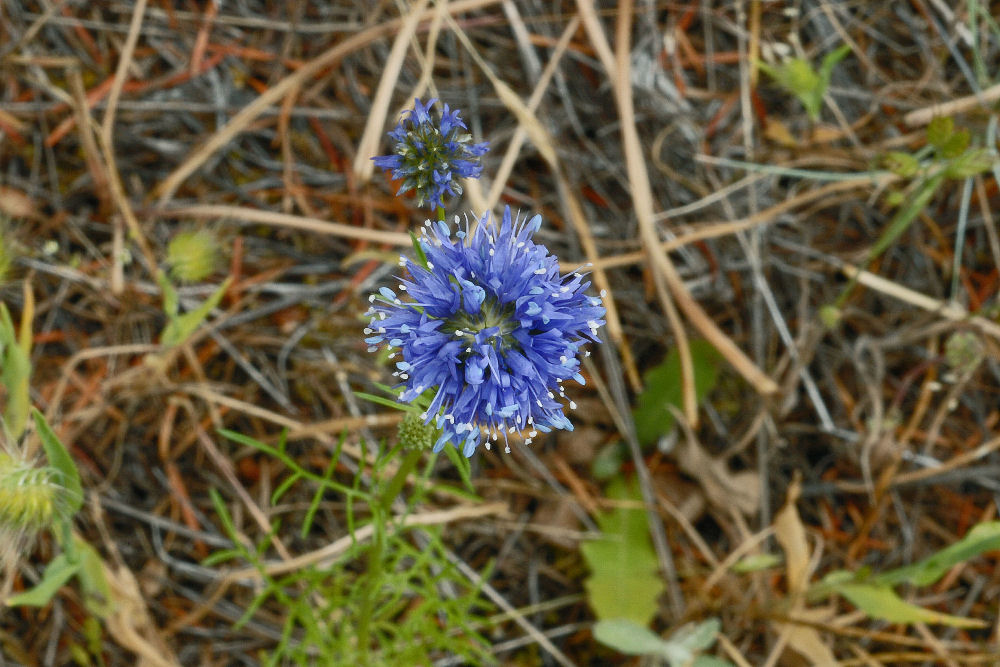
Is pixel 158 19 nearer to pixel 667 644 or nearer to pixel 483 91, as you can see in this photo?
pixel 483 91

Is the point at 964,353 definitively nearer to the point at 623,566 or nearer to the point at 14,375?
the point at 623,566

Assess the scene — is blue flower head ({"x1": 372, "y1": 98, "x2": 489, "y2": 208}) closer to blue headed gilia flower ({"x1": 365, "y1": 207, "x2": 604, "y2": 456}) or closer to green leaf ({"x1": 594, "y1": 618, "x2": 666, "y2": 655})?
blue headed gilia flower ({"x1": 365, "y1": 207, "x2": 604, "y2": 456})

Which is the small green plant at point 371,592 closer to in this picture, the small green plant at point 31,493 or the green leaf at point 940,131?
the small green plant at point 31,493

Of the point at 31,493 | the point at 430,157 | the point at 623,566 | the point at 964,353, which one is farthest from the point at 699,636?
the point at 31,493

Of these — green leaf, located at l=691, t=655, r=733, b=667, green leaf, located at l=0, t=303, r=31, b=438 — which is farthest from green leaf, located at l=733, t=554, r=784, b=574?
green leaf, located at l=0, t=303, r=31, b=438

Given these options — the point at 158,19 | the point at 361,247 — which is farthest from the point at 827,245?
the point at 158,19

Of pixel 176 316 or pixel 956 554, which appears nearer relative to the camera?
pixel 956 554

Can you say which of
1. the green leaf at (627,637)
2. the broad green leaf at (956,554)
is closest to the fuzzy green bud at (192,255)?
the green leaf at (627,637)
